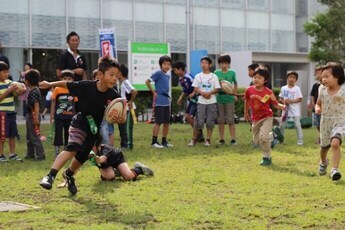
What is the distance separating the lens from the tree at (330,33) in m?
25.9

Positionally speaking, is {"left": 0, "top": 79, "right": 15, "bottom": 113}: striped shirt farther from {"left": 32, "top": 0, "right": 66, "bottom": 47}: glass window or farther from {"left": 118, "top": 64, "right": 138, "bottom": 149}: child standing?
{"left": 32, "top": 0, "right": 66, "bottom": 47}: glass window

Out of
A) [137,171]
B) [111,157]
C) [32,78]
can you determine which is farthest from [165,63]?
[111,157]

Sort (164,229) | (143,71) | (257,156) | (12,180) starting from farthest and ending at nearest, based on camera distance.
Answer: (143,71)
(257,156)
(12,180)
(164,229)

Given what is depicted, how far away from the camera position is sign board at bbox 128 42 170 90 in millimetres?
20516

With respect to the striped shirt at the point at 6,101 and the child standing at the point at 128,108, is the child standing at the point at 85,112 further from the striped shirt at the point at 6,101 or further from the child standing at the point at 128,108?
the child standing at the point at 128,108

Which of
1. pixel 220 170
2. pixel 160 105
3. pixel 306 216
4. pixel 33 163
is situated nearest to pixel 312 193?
pixel 306 216

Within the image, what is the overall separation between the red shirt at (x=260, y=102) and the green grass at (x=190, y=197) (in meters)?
0.77

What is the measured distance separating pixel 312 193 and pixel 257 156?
11.9ft

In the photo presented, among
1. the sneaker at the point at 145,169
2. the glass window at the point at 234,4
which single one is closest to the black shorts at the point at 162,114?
the sneaker at the point at 145,169

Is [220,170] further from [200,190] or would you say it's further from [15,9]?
[15,9]

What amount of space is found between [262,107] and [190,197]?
3.43m

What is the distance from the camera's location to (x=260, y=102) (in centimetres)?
999

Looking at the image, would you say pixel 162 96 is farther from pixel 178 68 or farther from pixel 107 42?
Result: pixel 107 42

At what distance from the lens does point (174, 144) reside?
43.3ft
